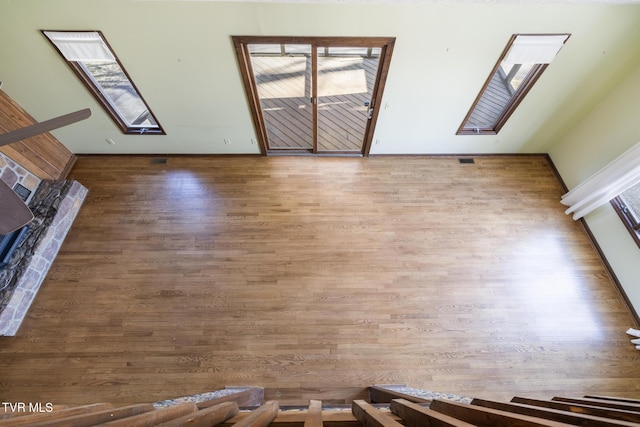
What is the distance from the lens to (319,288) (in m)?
3.32

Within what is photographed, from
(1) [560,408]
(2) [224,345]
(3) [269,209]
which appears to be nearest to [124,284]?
(2) [224,345]

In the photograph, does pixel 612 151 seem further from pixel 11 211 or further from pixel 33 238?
pixel 33 238

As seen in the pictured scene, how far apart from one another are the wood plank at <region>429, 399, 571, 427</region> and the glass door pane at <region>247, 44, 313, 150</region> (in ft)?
12.7

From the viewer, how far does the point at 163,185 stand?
13.6ft

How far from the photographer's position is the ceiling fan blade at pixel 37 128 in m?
1.58

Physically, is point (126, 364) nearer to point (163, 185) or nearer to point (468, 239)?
point (163, 185)

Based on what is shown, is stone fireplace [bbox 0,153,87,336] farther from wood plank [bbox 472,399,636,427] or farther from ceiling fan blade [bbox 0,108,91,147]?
wood plank [bbox 472,399,636,427]

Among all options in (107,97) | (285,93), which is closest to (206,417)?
(107,97)

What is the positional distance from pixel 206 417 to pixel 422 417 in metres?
0.85

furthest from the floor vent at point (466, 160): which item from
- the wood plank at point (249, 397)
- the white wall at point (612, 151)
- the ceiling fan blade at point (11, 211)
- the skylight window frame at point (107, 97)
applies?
the ceiling fan blade at point (11, 211)

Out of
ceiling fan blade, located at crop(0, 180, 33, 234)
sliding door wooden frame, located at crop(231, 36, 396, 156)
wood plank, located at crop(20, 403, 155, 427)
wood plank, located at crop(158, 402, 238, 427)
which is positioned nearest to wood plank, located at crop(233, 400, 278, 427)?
wood plank, located at crop(158, 402, 238, 427)

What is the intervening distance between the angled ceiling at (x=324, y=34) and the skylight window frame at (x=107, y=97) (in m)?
0.08

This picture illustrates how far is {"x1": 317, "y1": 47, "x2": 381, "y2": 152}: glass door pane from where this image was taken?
4742 millimetres

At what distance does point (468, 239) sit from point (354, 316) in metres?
1.85
